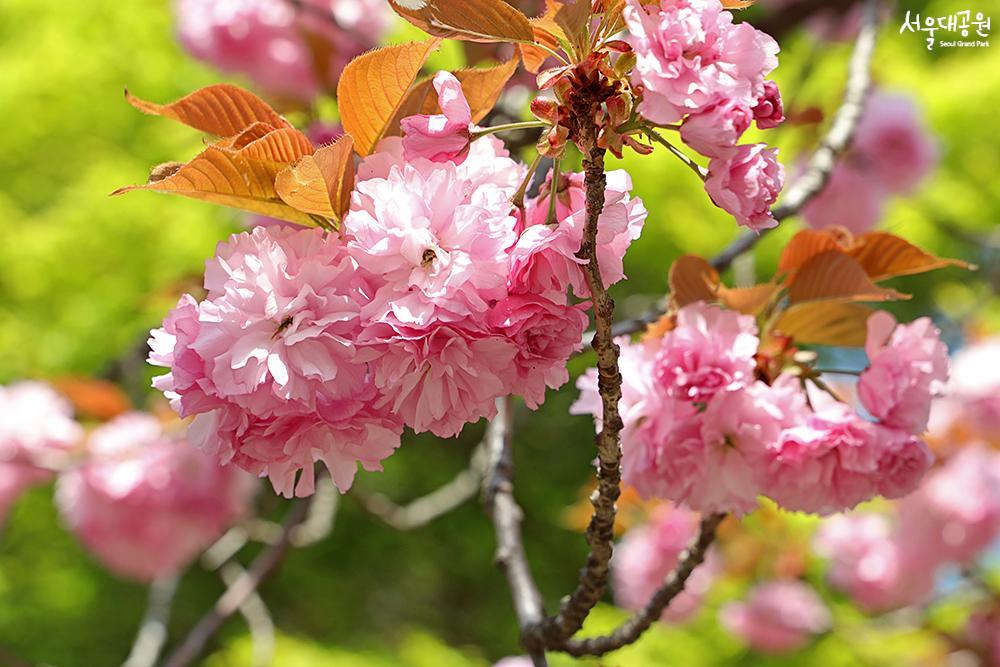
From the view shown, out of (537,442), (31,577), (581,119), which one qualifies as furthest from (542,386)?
(537,442)

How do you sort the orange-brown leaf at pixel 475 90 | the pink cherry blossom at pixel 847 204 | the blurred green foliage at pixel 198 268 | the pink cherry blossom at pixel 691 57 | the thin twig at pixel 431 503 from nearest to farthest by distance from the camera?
the pink cherry blossom at pixel 691 57 < the orange-brown leaf at pixel 475 90 < the thin twig at pixel 431 503 < the pink cherry blossom at pixel 847 204 < the blurred green foliage at pixel 198 268

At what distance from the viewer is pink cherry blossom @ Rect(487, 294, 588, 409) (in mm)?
511

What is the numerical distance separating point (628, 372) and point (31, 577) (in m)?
5.11

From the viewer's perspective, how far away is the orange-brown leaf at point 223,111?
620mm

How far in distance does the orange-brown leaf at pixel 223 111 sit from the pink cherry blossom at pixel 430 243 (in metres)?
0.14

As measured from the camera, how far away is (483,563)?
5.75 meters

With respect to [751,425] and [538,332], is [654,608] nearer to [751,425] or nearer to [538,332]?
[751,425]

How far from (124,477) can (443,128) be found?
172 cm

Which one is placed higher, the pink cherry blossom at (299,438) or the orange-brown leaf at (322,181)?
the orange-brown leaf at (322,181)

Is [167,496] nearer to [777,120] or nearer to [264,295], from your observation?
[264,295]

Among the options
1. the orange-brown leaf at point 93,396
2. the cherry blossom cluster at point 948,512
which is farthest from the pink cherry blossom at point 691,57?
the cherry blossom cluster at point 948,512

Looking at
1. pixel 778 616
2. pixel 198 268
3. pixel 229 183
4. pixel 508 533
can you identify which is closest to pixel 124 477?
pixel 508 533

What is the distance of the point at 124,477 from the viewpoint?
6.70ft

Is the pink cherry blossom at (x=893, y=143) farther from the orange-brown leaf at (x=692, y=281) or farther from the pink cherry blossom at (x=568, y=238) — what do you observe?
the pink cherry blossom at (x=568, y=238)
